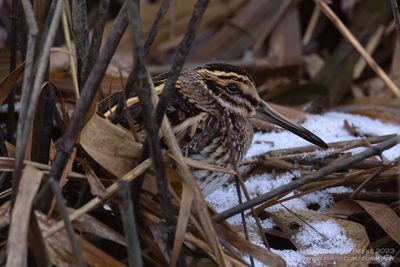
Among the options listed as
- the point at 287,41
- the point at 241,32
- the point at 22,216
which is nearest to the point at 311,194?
the point at 22,216

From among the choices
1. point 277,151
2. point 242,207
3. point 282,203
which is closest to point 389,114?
point 277,151

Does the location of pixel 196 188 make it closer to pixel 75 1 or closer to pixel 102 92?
pixel 75 1

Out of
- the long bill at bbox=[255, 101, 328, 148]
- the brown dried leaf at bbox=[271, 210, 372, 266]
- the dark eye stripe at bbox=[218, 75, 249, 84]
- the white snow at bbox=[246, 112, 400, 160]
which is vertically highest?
the dark eye stripe at bbox=[218, 75, 249, 84]

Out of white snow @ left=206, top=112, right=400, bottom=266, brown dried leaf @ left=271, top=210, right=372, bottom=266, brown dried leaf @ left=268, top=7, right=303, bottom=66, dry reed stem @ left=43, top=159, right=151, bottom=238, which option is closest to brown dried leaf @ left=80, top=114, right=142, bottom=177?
dry reed stem @ left=43, top=159, right=151, bottom=238

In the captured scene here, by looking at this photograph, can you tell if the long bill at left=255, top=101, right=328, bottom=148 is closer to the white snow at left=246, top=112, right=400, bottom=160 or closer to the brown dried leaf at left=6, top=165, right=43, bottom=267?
the white snow at left=246, top=112, right=400, bottom=160

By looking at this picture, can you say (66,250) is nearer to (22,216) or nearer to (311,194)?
(22,216)

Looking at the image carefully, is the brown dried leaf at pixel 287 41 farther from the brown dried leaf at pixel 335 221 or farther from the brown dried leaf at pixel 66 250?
the brown dried leaf at pixel 66 250
